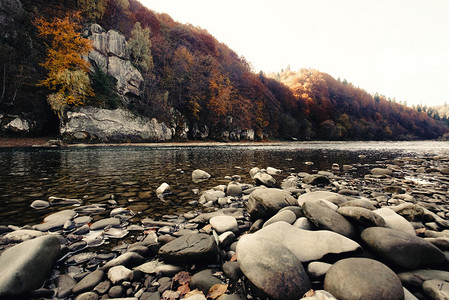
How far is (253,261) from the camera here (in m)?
2.08

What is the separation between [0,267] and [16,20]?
42.6 metres

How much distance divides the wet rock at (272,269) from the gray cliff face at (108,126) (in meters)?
32.7

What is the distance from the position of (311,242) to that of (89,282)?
2.65 metres

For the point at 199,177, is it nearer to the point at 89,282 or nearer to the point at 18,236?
the point at 18,236

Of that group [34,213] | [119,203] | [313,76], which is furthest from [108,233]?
[313,76]

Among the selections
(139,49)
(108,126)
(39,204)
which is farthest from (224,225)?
(139,49)

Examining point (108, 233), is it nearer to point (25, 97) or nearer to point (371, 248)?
point (371, 248)

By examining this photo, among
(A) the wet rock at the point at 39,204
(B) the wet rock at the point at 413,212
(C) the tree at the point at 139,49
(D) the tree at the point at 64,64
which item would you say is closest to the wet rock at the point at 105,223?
(A) the wet rock at the point at 39,204

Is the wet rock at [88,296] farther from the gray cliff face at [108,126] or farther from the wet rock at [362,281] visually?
the gray cliff face at [108,126]

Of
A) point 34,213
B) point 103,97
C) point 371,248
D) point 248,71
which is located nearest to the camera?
point 371,248

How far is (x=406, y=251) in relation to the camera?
2281 millimetres

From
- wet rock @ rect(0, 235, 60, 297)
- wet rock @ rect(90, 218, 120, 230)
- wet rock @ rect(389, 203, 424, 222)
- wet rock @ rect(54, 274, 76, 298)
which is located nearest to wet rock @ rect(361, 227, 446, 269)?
wet rock @ rect(389, 203, 424, 222)

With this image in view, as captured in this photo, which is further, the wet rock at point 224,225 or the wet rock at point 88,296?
the wet rock at point 224,225

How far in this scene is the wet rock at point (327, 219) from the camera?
9.27ft
